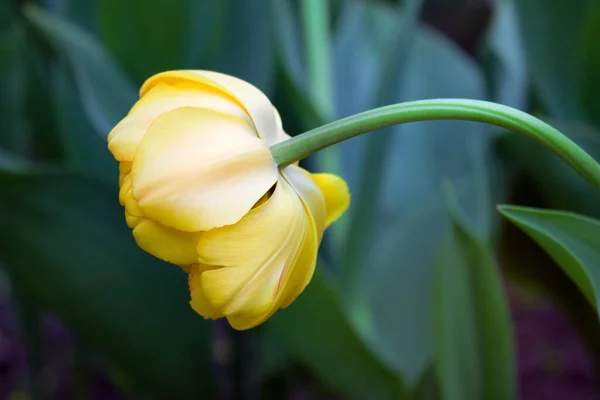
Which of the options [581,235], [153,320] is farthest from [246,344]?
[581,235]

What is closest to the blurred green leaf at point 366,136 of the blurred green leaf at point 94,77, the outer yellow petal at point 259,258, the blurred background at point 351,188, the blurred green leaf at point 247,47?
the blurred background at point 351,188

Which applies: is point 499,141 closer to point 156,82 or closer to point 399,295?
point 399,295

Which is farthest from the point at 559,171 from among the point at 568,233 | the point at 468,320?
the point at 568,233

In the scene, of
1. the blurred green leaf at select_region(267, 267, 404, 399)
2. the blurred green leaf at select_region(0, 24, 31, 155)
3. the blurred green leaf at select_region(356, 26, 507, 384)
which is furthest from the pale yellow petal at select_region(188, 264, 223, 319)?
the blurred green leaf at select_region(0, 24, 31, 155)

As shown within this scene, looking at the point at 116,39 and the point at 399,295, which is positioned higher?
the point at 116,39

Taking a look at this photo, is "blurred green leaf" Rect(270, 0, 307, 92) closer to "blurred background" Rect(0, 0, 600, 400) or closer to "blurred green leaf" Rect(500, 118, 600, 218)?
"blurred background" Rect(0, 0, 600, 400)

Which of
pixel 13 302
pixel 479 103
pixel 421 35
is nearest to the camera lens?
pixel 479 103
